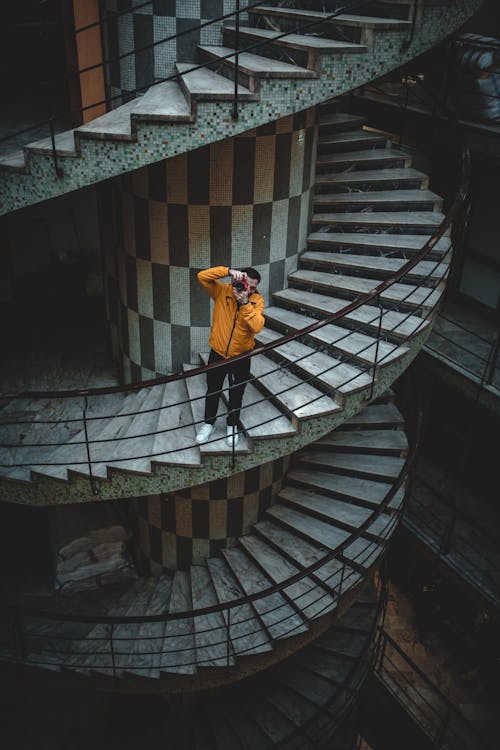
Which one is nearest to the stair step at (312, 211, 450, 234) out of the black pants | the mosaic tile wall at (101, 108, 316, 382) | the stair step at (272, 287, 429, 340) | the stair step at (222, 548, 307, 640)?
the mosaic tile wall at (101, 108, 316, 382)

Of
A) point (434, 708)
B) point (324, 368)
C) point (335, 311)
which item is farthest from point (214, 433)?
point (434, 708)

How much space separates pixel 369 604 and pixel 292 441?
13.3 ft

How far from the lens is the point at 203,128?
4.21m

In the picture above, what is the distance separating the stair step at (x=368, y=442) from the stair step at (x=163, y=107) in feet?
14.1

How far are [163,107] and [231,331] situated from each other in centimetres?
167

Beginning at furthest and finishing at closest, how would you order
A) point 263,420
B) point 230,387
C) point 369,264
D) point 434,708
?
1. point 434,708
2. point 369,264
3. point 263,420
4. point 230,387

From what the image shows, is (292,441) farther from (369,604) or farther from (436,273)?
(369,604)

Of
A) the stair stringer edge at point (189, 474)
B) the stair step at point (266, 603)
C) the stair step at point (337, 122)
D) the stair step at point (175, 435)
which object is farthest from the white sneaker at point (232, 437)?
the stair step at point (337, 122)

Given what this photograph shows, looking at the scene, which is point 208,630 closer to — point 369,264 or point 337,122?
point 369,264

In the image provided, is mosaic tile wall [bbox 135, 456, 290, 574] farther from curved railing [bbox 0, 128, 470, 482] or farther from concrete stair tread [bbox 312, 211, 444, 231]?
concrete stair tread [bbox 312, 211, 444, 231]

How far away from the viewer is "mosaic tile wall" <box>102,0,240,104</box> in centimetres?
527

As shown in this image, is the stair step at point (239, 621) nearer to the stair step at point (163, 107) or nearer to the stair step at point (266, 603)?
the stair step at point (266, 603)

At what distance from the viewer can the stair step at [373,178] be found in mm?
6676

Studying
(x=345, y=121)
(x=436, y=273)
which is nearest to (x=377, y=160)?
(x=345, y=121)
